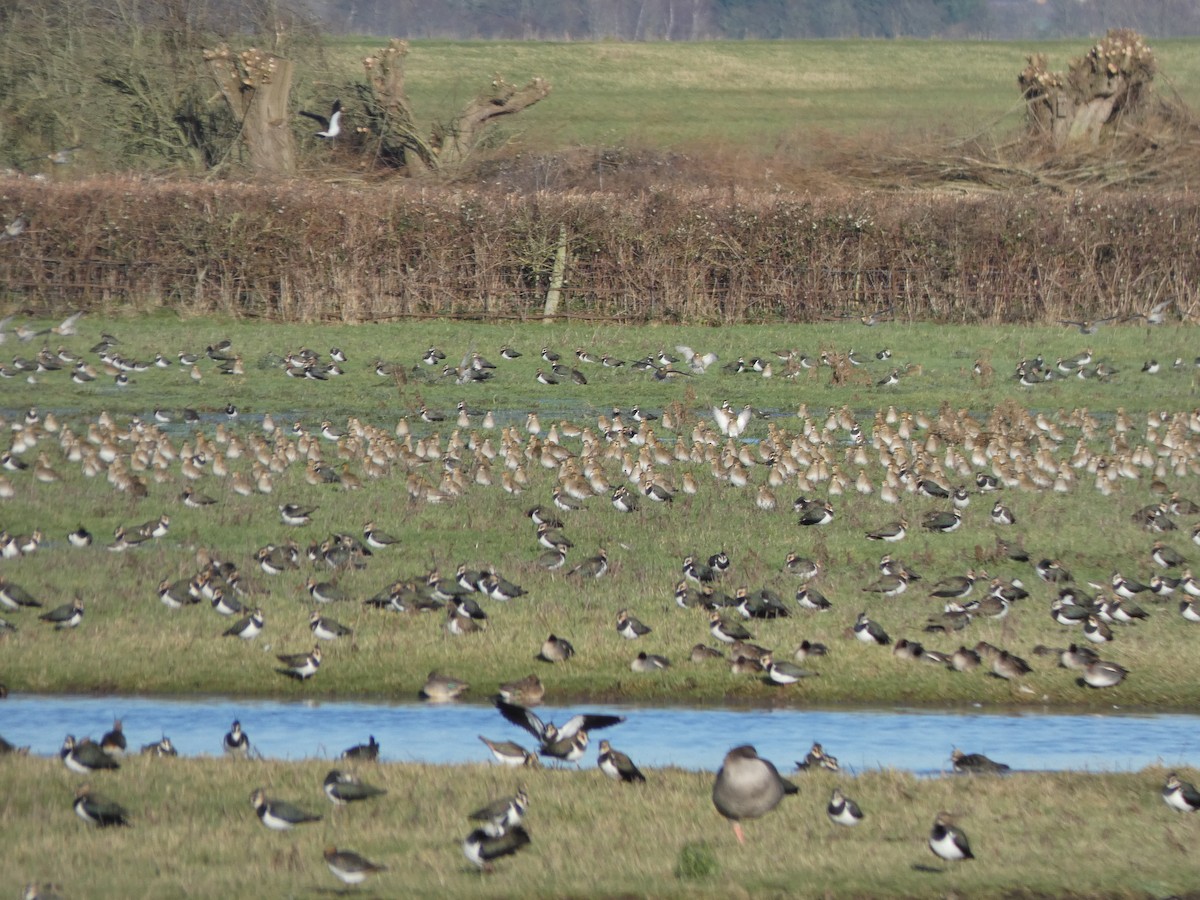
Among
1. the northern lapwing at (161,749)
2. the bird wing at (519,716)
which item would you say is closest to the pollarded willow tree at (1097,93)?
the bird wing at (519,716)

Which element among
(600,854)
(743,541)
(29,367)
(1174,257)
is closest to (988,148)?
(1174,257)

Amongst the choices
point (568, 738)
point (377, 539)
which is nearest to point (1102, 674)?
point (568, 738)

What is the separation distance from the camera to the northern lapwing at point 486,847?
28.0ft

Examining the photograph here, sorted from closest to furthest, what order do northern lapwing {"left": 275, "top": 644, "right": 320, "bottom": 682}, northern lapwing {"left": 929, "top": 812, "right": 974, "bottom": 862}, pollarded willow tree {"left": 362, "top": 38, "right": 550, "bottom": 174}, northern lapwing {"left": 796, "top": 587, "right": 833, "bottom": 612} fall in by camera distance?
northern lapwing {"left": 929, "top": 812, "right": 974, "bottom": 862} → northern lapwing {"left": 275, "top": 644, "right": 320, "bottom": 682} → northern lapwing {"left": 796, "top": 587, "right": 833, "bottom": 612} → pollarded willow tree {"left": 362, "top": 38, "right": 550, "bottom": 174}

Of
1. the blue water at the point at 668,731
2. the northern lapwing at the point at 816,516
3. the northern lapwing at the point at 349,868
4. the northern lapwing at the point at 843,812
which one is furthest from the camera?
the northern lapwing at the point at 816,516

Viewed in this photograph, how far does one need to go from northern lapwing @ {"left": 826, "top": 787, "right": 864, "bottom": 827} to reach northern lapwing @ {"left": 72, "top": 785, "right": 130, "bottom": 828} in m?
4.06

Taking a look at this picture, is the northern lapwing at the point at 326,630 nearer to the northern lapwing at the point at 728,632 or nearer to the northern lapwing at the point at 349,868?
the northern lapwing at the point at 728,632

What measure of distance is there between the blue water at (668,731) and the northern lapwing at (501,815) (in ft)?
8.12

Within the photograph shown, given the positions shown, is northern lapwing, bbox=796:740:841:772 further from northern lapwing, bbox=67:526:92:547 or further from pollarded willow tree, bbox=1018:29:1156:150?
pollarded willow tree, bbox=1018:29:1156:150

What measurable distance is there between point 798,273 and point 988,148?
26712 mm

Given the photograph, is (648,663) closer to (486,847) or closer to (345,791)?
(345,791)

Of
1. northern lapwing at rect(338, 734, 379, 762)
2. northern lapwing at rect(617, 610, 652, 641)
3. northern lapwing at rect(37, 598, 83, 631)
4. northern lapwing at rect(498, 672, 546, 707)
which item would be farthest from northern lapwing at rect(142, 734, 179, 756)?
northern lapwing at rect(617, 610, 652, 641)

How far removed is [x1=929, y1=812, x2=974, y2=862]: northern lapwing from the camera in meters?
8.74

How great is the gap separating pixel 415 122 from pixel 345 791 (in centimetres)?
4814
